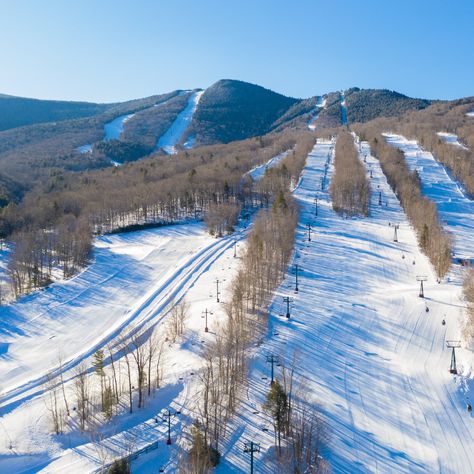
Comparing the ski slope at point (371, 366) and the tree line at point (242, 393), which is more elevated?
the tree line at point (242, 393)

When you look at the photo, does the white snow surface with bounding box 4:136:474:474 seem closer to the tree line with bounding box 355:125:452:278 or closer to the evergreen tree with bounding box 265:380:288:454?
the evergreen tree with bounding box 265:380:288:454

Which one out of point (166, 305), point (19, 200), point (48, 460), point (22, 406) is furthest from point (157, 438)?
point (19, 200)

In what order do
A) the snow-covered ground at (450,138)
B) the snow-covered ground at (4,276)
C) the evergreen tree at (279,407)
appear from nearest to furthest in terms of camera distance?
1. the evergreen tree at (279,407)
2. the snow-covered ground at (4,276)
3. the snow-covered ground at (450,138)

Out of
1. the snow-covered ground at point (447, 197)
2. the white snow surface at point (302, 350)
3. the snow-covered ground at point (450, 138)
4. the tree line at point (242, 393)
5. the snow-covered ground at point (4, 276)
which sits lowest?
the snow-covered ground at point (4, 276)

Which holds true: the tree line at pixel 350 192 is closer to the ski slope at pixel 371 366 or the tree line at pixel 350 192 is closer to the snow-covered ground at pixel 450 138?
the ski slope at pixel 371 366

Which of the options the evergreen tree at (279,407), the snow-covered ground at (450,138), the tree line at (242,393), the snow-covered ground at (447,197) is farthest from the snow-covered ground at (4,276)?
the snow-covered ground at (450,138)

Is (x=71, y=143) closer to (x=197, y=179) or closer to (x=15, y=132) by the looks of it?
(x=15, y=132)

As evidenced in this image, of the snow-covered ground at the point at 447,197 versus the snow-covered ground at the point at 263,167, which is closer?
the snow-covered ground at the point at 447,197

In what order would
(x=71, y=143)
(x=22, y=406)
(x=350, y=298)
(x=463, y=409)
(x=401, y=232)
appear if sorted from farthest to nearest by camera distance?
(x=71, y=143) < (x=401, y=232) < (x=350, y=298) < (x=22, y=406) < (x=463, y=409)
